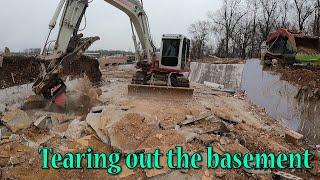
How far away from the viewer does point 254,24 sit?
43094 millimetres

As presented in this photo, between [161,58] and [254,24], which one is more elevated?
[254,24]

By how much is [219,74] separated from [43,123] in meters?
13.7

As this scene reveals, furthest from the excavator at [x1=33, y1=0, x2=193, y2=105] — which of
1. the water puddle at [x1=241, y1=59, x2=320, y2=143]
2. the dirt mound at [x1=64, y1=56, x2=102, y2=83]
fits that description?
the dirt mound at [x1=64, y1=56, x2=102, y2=83]

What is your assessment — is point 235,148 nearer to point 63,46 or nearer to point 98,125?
point 98,125

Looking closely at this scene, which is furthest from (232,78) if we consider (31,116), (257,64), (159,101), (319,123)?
(31,116)

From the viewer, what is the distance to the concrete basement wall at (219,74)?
19125 millimetres

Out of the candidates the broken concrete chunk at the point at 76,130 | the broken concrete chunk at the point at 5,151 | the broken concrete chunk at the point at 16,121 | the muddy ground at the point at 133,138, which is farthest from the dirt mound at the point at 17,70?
the broken concrete chunk at the point at 5,151

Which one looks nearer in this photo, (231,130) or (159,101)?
(231,130)

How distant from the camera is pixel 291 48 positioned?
48.5ft

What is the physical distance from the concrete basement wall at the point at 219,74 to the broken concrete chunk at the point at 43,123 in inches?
455

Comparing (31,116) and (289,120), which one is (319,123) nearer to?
(289,120)

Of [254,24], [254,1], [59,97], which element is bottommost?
[59,97]

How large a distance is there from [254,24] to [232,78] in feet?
83.6

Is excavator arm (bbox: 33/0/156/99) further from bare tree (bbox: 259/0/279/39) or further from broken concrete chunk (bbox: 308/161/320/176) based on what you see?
bare tree (bbox: 259/0/279/39)
